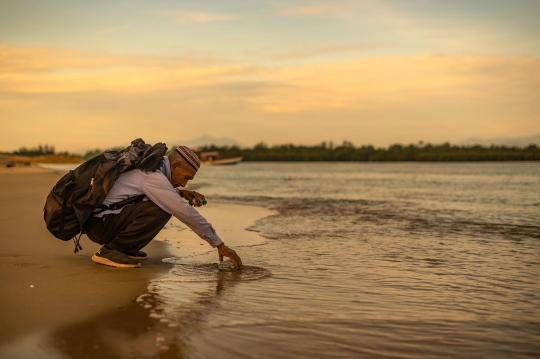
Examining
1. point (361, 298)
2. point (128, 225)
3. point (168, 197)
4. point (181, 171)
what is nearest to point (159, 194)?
point (168, 197)

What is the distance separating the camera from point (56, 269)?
435cm

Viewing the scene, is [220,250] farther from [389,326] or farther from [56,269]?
[389,326]

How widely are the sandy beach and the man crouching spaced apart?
23 cm

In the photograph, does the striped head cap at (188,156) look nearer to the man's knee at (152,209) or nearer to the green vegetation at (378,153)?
the man's knee at (152,209)

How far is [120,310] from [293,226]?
5403 mm

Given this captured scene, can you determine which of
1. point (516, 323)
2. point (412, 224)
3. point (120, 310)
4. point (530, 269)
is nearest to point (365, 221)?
point (412, 224)

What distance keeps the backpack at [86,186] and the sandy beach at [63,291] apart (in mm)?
404

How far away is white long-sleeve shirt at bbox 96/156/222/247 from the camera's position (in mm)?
4340

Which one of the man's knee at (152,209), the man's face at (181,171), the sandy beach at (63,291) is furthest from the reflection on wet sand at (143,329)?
the man's face at (181,171)

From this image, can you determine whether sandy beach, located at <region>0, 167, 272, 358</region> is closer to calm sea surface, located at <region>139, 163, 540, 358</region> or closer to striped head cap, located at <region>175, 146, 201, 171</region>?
calm sea surface, located at <region>139, 163, 540, 358</region>

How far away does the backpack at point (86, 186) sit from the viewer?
13.9 ft

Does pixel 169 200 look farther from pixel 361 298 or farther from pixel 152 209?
pixel 361 298

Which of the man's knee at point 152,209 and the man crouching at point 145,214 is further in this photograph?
the man's knee at point 152,209

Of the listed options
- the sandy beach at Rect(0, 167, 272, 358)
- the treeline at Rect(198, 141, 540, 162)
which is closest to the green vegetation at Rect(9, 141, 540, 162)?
the treeline at Rect(198, 141, 540, 162)
